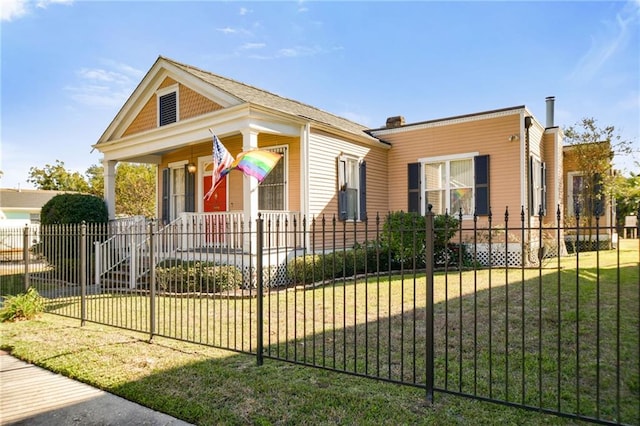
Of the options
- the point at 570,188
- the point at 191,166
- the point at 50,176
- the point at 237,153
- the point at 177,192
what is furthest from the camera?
the point at 50,176

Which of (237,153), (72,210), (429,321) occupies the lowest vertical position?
(429,321)

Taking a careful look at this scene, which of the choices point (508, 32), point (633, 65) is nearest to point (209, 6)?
point (508, 32)

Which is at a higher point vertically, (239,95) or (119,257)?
(239,95)

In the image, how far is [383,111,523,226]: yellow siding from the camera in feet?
39.3

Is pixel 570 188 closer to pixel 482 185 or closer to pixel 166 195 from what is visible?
pixel 482 185

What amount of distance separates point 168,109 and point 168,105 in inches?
5.4

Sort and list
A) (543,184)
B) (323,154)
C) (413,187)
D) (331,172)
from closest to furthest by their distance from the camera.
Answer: (323,154)
(331,172)
(413,187)
(543,184)

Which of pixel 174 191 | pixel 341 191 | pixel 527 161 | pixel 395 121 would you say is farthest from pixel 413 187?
pixel 174 191

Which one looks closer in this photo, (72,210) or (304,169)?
(304,169)

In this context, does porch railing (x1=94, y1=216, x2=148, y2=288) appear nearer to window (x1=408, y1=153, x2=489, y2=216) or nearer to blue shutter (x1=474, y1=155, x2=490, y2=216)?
window (x1=408, y1=153, x2=489, y2=216)

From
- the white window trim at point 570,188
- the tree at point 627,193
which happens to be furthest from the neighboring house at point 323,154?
the white window trim at point 570,188

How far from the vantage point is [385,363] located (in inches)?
185

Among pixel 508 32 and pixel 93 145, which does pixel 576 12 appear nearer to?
pixel 508 32

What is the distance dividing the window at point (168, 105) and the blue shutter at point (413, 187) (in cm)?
806
